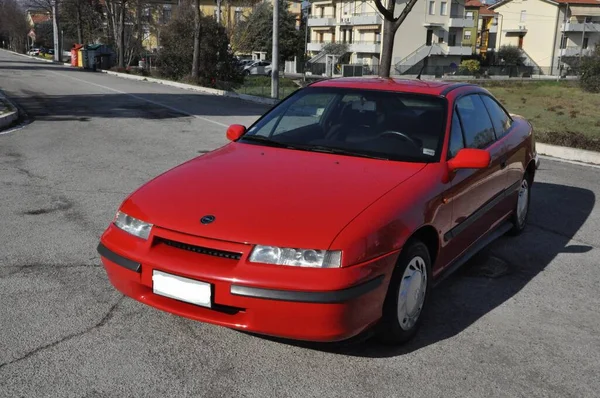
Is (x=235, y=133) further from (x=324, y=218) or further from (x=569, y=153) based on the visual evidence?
(x=569, y=153)

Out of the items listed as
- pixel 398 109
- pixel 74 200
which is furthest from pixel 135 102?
pixel 398 109

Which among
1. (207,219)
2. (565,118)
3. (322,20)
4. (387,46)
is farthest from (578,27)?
(207,219)

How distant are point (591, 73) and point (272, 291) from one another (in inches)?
1441

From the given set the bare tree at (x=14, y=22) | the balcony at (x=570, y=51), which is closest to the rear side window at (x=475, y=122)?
the balcony at (x=570, y=51)

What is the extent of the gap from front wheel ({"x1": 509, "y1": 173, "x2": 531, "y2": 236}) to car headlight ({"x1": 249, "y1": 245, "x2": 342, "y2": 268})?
3139 millimetres

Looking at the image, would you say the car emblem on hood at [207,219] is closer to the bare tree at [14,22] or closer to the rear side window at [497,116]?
the rear side window at [497,116]

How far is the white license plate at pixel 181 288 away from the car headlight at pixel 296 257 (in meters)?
0.31

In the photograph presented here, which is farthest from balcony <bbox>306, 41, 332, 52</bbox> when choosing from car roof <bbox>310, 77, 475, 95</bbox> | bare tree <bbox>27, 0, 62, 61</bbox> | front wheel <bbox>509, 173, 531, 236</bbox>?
car roof <bbox>310, 77, 475, 95</bbox>

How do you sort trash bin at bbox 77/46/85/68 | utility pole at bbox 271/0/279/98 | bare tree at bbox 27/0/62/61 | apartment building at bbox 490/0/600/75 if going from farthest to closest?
apartment building at bbox 490/0/600/75 → bare tree at bbox 27/0/62/61 → trash bin at bbox 77/46/85/68 → utility pole at bbox 271/0/279/98

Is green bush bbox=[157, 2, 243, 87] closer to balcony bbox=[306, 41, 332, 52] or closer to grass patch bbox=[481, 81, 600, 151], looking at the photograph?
grass patch bbox=[481, 81, 600, 151]

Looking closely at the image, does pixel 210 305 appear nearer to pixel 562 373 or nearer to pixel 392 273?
pixel 392 273

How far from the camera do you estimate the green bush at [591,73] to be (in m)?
34.2

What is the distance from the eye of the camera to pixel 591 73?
3459 centimetres

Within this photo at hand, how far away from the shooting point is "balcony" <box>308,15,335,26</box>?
7312cm
